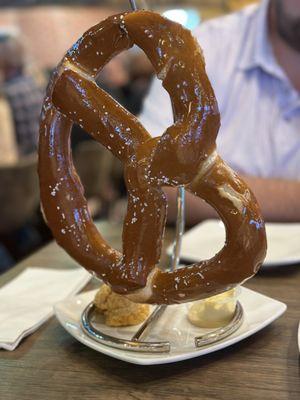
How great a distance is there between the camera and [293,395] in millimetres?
556

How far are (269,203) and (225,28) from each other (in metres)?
0.62

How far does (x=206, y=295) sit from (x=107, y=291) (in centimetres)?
16

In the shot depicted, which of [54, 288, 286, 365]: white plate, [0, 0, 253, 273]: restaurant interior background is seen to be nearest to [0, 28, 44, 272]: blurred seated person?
[0, 0, 253, 273]: restaurant interior background

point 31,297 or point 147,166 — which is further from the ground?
point 147,166

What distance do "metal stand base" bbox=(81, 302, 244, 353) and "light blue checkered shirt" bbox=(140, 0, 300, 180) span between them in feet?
2.96

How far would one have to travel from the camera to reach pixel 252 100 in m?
1.57

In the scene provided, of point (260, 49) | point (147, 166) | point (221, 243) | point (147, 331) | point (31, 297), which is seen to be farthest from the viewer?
point (260, 49)

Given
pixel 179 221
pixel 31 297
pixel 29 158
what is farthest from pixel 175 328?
pixel 29 158

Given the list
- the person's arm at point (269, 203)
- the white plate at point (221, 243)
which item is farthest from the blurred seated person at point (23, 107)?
the white plate at point (221, 243)

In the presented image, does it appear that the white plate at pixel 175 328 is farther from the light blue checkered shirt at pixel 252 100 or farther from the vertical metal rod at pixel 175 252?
the light blue checkered shirt at pixel 252 100

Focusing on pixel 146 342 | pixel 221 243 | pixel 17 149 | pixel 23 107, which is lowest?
pixel 17 149

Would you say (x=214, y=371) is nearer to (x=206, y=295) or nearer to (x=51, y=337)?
(x=206, y=295)

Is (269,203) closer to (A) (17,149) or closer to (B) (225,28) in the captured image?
(B) (225,28)

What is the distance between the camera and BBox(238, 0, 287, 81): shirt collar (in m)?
1.54
